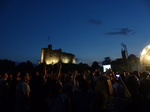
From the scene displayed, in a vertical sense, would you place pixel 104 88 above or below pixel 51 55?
below

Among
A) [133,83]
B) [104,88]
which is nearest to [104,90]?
[104,88]

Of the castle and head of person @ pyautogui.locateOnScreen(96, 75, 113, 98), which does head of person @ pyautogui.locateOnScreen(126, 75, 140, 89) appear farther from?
the castle

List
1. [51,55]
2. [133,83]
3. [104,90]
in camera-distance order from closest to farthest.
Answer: [104,90], [133,83], [51,55]

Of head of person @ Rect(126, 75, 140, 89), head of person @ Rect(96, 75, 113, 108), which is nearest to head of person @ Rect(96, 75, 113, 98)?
head of person @ Rect(96, 75, 113, 108)

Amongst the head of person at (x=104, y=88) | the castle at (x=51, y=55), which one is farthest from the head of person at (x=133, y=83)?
the castle at (x=51, y=55)

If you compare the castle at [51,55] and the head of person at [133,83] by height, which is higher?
the castle at [51,55]

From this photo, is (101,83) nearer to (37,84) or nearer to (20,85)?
(37,84)

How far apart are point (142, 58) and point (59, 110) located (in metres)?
17.5

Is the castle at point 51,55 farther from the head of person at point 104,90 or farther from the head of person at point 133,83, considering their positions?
the head of person at point 104,90

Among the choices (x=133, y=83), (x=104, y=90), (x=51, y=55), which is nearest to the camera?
(x=104, y=90)

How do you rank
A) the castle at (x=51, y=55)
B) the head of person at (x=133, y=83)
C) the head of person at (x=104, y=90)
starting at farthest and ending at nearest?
1. the castle at (x=51, y=55)
2. the head of person at (x=133, y=83)
3. the head of person at (x=104, y=90)

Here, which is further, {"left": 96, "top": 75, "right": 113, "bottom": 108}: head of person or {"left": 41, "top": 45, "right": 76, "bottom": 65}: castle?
{"left": 41, "top": 45, "right": 76, "bottom": 65}: castle

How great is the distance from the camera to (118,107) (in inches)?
82.2

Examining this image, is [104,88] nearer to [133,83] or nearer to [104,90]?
[104,90]
